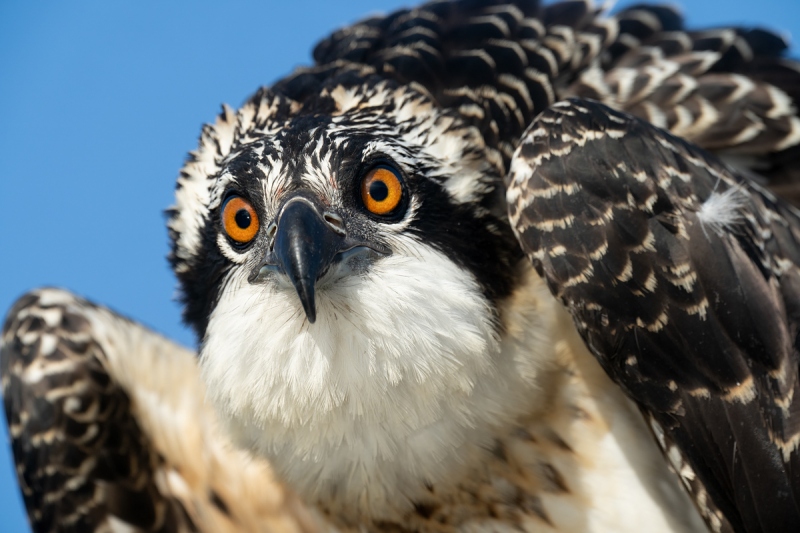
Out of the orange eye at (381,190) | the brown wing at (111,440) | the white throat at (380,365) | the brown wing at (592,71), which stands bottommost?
the brown wing at (111,440)

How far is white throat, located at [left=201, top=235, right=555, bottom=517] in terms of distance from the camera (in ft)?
15.9

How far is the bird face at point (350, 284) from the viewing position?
483 centimetres

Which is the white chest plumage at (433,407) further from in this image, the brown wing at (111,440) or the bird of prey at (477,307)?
the brown wing at (111,440)

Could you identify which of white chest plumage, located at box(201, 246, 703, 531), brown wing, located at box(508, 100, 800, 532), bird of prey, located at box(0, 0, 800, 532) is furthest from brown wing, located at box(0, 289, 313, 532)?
brown wing, located at box(508, 100, 800, 532)

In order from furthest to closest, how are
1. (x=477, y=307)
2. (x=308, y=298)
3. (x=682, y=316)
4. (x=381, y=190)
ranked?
(x=381, y=190) < (x=477, y=307) < (x=682, y=316) < (x=308, y=298)

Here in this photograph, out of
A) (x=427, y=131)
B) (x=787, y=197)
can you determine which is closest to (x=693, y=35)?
(x=787, y=197)

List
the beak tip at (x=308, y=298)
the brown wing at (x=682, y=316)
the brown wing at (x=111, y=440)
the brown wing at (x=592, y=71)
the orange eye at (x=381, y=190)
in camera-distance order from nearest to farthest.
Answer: the beak tip at (x=308, y=298) < the brown wing at (x=682, y=316) < the orange eye at (x=381, y=190) < the brown wing at (x=592, y=71) < the brown wing at (x=111, y=440)

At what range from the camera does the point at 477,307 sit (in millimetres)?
4918

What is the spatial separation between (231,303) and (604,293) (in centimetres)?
178

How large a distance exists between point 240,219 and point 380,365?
1.01 metres

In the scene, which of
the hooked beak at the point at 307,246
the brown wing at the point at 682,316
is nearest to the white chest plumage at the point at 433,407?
the hooked beak at the point at 307,246

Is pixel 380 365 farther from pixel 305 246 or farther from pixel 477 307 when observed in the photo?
pixel 305 246

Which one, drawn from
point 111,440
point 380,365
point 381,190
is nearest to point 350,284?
point 380,365

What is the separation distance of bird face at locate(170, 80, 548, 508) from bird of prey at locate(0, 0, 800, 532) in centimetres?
1
